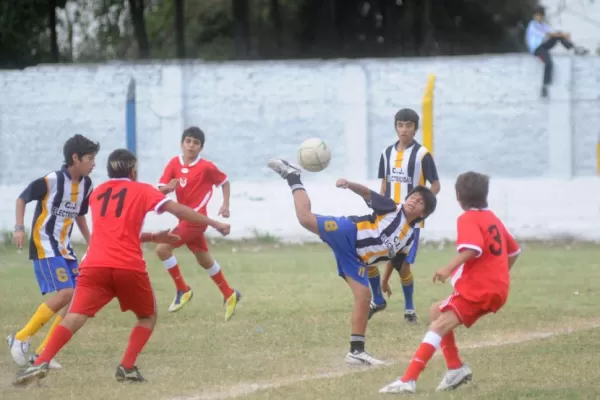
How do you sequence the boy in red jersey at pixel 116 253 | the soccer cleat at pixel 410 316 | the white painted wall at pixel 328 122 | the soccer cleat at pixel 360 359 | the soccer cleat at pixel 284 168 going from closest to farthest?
the boy in red jersey at pixel 116 253 → the soccer cleat at pixel 360 359 → the soccer cleat at pixel 284 168 → the soccer cleat at pixel 410 316 → the white painted wall at pixel 328 122

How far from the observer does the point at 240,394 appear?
23.1 feet

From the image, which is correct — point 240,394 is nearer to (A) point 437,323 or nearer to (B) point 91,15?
(A) point 437,323

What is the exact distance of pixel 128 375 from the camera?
7480 mm

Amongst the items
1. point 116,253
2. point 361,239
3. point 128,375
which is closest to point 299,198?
point 361,239

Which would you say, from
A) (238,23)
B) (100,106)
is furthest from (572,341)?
(238,23)

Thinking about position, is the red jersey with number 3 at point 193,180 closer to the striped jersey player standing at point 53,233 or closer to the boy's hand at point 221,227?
the striped jersey player standing at point 53,233

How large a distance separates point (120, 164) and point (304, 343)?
239 cm

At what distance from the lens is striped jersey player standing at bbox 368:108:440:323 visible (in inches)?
403

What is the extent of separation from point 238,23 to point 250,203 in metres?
12.8

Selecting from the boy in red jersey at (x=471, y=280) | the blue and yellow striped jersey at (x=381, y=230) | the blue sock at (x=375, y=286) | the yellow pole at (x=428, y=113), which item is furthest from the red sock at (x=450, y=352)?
the yellow pole at (x=428, y=113)

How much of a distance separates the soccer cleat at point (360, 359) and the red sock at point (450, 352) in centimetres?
99

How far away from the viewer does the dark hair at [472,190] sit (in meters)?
7.05

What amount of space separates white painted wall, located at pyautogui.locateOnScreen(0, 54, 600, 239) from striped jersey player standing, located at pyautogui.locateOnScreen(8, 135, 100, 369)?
916 centimetres

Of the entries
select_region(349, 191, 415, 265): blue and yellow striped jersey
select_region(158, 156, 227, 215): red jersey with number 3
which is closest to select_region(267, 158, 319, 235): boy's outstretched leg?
select_region(349, 191, 415, 265): blue and yellow striped jersey
